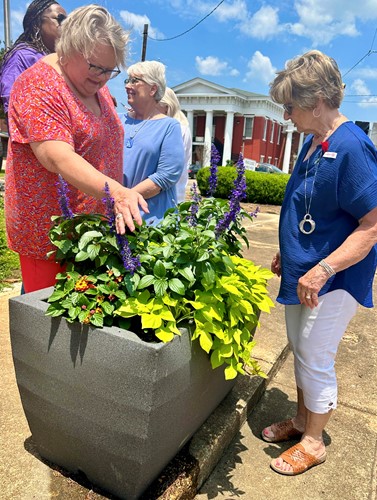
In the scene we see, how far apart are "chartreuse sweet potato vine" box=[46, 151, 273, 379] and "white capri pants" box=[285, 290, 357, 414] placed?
0.34m

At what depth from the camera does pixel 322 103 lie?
1.80m

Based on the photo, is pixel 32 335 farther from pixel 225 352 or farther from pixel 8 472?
pixel 225 352

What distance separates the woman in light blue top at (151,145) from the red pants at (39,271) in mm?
726

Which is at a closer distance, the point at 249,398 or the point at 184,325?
the point at 184,325

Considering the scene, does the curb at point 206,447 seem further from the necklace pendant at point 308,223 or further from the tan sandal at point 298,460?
the necklace pendant at point 308,223

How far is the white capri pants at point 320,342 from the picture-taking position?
188 cm

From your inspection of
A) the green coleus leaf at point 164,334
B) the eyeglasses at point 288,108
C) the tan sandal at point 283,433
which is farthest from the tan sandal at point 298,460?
the eyeglasses at point 288,108

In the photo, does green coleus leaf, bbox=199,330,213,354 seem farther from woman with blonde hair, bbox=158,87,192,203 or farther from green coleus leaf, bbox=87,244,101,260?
woman with blonde hair, bbox=158,87,192,203

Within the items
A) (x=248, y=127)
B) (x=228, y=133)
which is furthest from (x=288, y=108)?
(x=248, y=127)

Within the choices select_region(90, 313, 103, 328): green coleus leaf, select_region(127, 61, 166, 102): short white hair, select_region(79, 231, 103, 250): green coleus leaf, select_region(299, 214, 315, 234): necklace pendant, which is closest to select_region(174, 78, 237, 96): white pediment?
select_region(127, 61, 166, 102): short white hair

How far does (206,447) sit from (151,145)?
5.69 ft

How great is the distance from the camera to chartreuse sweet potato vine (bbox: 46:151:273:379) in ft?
4.94

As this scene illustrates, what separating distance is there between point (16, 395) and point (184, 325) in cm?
121

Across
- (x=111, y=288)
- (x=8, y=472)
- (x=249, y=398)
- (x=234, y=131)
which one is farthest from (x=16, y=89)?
(x=234, y=131)
